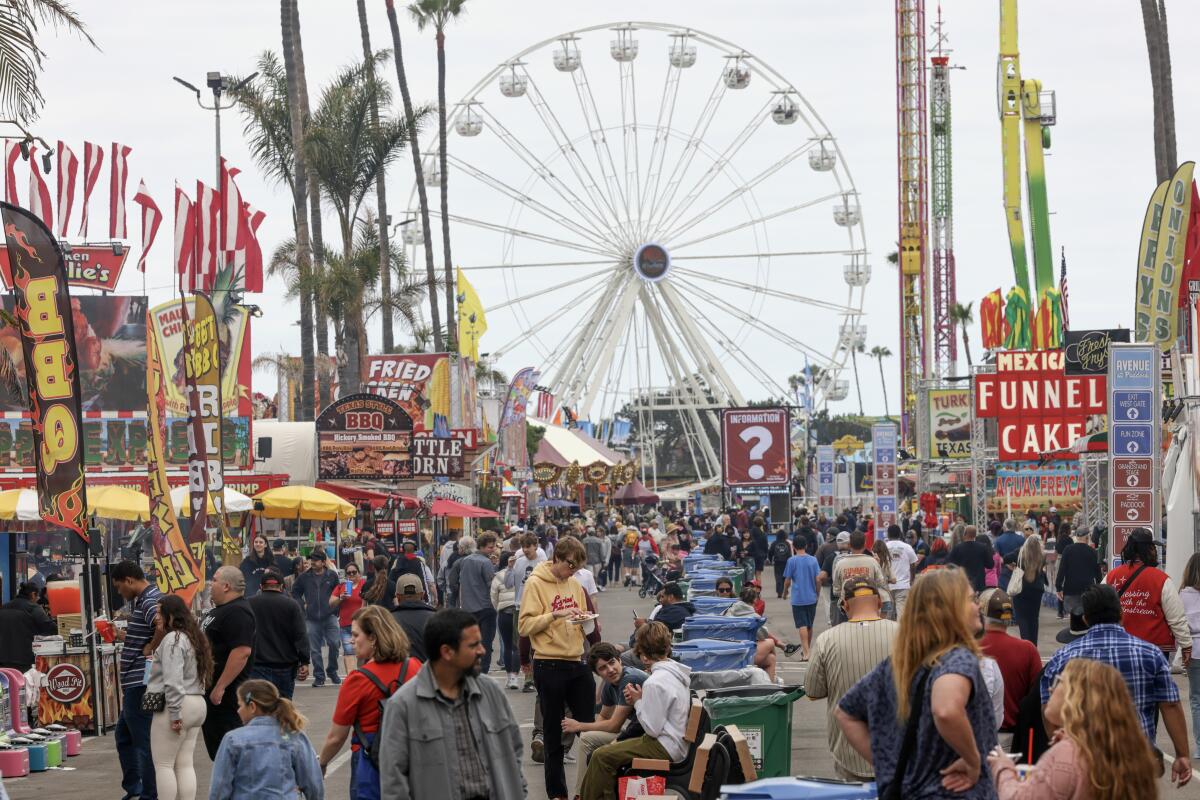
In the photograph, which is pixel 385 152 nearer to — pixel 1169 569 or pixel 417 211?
pixel 417 211

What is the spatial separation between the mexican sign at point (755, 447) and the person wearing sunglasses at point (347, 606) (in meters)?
11.0

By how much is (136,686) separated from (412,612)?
165cm

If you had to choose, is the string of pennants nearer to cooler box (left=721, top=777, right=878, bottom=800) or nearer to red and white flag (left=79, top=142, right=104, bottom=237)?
red and white flag (left=79, top=142, right=104, bottom=237)

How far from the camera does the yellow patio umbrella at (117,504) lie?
76.3ft

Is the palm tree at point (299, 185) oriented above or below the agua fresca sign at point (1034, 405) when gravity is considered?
A: above

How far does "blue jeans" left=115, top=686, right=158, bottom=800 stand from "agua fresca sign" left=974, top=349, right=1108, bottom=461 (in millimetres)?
30041

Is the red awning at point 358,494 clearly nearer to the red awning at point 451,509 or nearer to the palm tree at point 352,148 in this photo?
the red awning at point 451,509

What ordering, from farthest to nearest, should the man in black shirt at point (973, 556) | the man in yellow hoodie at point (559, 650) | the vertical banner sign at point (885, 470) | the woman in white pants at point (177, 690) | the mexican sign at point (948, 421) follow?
the mexican sign at point (948, 421)
the vertical banner sign at point (885, 470)
the man in black shirt at point (973, 556)
the man in yellow hoodie at point (559, 650)
the woman in white pants at point (177, 690)

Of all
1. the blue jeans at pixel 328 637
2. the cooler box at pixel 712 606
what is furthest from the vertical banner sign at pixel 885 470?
the cooler box at pixel 712 606

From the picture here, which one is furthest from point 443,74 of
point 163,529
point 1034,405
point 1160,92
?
point 163,529

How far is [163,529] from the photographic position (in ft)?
53.0

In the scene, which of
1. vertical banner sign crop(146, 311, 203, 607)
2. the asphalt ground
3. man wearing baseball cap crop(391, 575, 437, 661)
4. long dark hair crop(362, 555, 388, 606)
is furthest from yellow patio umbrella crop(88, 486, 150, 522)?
man wearing baseball cap crop(391, 575, 437, 661)

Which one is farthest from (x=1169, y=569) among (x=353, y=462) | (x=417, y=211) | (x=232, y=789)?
(x=417, y=211)

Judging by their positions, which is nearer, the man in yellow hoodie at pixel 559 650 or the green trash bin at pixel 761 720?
the green trash bin at pixel 761 720
